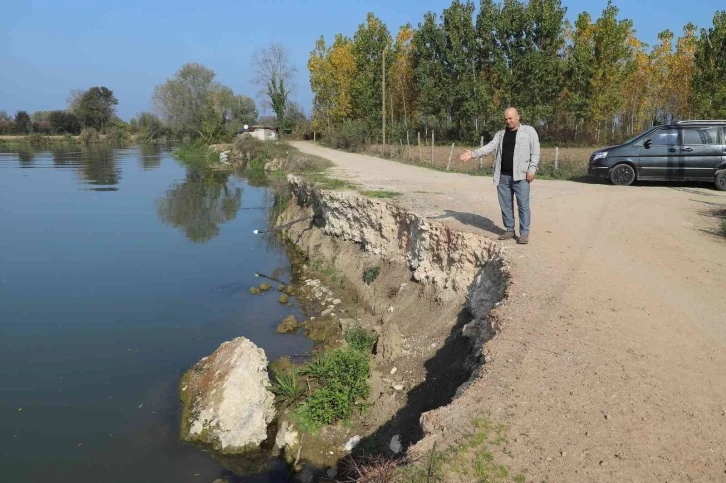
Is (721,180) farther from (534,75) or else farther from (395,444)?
(534,75)

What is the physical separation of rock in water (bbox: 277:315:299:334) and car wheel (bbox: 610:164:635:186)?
9862 mm

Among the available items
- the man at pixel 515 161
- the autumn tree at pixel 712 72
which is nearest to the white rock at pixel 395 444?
the man at pixel 515 161

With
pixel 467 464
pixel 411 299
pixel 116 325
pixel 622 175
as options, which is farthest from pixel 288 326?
pixel 622 175

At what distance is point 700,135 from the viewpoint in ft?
44.3

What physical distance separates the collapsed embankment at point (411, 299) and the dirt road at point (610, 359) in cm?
47

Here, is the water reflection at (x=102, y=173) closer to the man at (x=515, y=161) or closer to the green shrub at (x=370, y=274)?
the green shrub at (x=370, y=274)

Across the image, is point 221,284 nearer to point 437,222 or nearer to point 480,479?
point 437,222

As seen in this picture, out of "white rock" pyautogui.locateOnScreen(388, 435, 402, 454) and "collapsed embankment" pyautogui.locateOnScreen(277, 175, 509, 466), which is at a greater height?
"collapsed embankment" pyautogui.locateOnScreen(277, 175, 509, 466)

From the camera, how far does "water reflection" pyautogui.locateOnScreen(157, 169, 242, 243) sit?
65.3 feet

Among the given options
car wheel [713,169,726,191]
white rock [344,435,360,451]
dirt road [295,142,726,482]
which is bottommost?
white rock [344,435,360,451]

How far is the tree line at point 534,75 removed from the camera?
3094cm

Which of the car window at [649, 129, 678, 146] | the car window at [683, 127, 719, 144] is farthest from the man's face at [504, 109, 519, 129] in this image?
the car window at [683, 127, 719, 144]

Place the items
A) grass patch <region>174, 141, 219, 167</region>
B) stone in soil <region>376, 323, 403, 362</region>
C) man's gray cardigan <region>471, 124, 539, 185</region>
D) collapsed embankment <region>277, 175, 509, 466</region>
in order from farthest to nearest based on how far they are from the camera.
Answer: grass patch <region>174, 141, 219, 167</region> < stone in soil <region>376, 323, 403, 362</region> < man's gray cardigan <region>471, 124, 539, 185</region> < collapsed embankment <region>277, 175, 509, 466</region>

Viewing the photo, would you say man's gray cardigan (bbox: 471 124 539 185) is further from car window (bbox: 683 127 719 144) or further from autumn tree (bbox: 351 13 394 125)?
autumn tree (bbox: 351 13 394 125)
